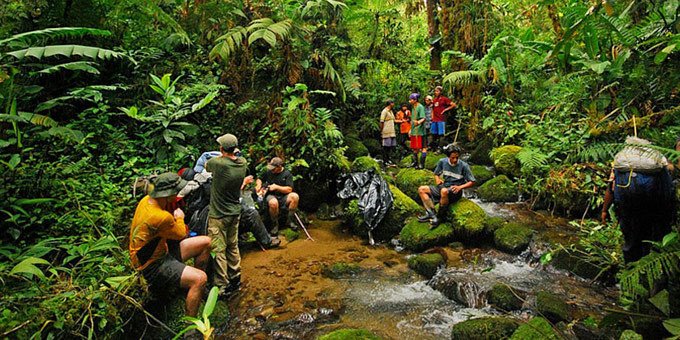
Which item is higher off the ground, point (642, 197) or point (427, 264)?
point (642, 197)

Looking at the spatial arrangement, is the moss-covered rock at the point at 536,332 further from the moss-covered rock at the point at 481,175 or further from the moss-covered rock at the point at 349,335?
the moss-covered rock at the point at 481,175

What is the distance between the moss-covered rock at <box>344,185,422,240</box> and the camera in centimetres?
639

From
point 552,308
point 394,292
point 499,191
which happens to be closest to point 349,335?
point 394,292

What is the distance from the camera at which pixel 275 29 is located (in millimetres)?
6633

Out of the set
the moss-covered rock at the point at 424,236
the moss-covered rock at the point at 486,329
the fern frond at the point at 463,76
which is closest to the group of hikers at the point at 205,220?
the moss-covered rock at the point at 424,236

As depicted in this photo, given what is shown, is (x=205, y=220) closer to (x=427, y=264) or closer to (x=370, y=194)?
(x=370, y=194)

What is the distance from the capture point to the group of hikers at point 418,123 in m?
9.34

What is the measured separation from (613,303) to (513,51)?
634 centimetres

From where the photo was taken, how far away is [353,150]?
9.95 m

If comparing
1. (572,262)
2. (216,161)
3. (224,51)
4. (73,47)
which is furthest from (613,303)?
(224,51)

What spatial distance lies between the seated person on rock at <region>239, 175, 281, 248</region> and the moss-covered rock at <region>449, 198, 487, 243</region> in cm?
308

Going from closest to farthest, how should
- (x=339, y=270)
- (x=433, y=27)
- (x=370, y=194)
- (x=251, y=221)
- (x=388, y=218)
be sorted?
1. (x=339, y=270)
2. (x=251, y=221)
3. (x=388, y=218)
4. (x=370, y=194)
5. (x=433, y=27)

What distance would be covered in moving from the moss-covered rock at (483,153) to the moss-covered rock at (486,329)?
6841mm

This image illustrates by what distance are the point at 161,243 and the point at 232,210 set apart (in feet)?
3.92
